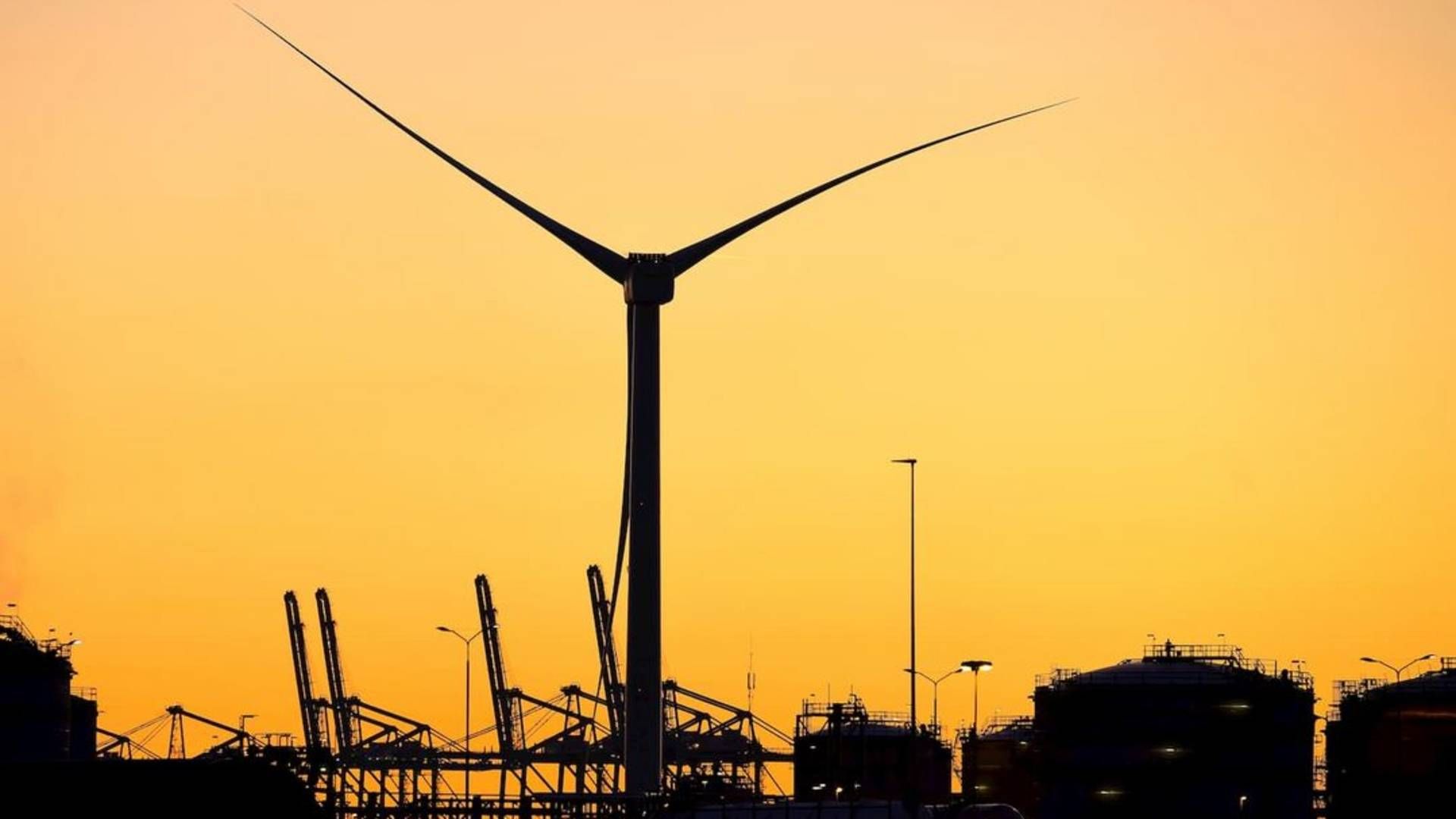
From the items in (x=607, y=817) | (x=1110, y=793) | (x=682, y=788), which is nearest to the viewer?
(x=607, y=817)

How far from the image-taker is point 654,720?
16112cm

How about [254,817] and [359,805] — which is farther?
[359,805]

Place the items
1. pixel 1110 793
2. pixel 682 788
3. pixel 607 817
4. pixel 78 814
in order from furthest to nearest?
pixel 1110 793 → pixel 682 788 → pixel 607 817 → pixel 78 814

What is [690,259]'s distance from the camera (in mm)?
156375

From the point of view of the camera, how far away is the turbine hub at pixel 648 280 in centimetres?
15462

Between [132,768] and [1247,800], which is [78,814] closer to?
[132,768]

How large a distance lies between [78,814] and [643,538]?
108 ft

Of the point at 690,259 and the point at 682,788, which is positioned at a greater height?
the point at 690,259

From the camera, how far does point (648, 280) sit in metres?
155

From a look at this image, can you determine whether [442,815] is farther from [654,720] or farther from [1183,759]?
[1183,759]

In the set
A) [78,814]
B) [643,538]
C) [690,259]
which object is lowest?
[78,814]

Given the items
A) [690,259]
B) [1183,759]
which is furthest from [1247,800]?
[690,259]

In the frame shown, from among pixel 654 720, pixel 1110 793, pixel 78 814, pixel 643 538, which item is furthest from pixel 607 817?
pixel 1110 793

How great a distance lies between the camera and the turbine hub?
154625 mm
